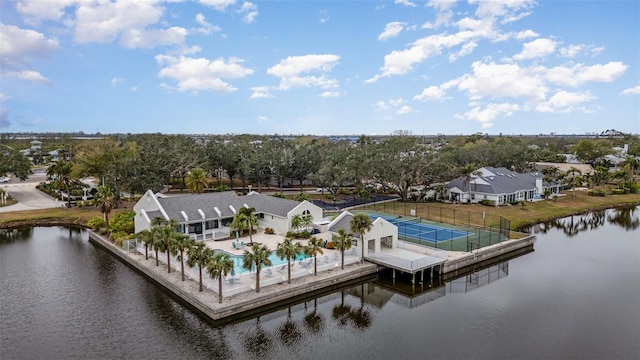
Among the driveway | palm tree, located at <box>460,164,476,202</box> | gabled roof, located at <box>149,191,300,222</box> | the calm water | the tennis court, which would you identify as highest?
palm tree, located at <box>460,164,476,202</box>

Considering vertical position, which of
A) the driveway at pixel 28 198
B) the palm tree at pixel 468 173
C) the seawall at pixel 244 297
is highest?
the palm tree at pixel 468 173

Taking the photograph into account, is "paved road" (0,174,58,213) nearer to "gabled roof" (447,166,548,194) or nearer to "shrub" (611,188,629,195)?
"gabled roof" (447,166,548,194)

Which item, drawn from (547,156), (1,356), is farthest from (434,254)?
(547,156)

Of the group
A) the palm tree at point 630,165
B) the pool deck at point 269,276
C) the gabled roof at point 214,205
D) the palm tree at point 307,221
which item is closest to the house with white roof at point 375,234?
the pool deck at point 269,276

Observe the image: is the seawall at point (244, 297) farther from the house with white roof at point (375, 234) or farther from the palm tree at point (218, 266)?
the house with white roof at point (375, 234)

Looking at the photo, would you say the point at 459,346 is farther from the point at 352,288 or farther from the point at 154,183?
the point at 154,183

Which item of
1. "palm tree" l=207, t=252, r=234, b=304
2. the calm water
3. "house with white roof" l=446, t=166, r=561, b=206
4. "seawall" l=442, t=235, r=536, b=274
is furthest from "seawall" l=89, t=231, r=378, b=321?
"house with white roof" l=446, t=166, r=561, b=206

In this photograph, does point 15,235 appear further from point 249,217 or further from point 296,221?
point 296,221
